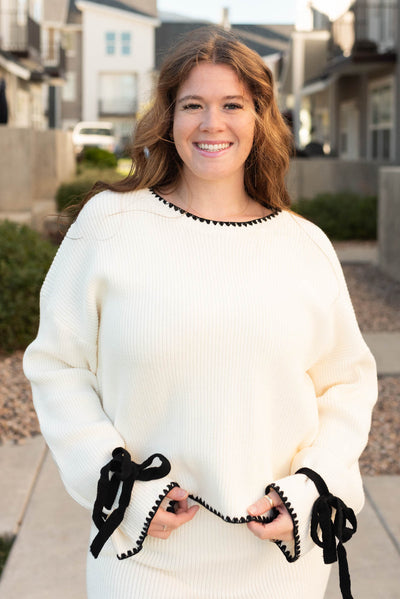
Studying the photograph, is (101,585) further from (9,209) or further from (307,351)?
(9,209)

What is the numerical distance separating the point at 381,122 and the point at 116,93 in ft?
114

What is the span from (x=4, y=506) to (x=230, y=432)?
234 centimetres

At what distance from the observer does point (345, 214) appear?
14.0 meters

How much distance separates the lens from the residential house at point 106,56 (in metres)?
50.1

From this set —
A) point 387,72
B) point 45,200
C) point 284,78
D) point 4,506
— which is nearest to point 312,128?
point 284,78

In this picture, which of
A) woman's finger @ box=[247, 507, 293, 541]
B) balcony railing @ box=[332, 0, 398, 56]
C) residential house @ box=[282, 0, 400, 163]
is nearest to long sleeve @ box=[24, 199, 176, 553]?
woman's finger @ box=[247, 507, 293, 541]

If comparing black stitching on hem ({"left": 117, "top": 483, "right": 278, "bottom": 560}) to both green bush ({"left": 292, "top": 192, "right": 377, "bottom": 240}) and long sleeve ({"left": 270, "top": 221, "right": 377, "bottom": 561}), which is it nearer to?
long sleeve ({"left": 270, "top": 221, "right": 377, "bottom": 561})

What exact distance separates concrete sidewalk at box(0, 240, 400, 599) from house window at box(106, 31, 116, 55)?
48.7m

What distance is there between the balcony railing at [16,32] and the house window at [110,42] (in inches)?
960

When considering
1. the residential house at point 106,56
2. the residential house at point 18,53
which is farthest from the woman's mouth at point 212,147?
the residential house at point 106,56

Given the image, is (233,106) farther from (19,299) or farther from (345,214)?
(345,214)

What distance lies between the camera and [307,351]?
200cm

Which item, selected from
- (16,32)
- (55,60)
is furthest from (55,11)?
(16,32)

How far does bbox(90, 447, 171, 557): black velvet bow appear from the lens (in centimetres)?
184
